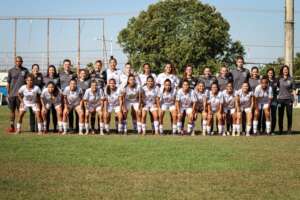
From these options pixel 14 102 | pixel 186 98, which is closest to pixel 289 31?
pixel 186 98

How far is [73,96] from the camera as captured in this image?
1588 cm

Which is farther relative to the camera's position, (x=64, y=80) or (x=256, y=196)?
(x=64, y=80)

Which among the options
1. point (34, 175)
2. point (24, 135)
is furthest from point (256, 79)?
point (34, 175)

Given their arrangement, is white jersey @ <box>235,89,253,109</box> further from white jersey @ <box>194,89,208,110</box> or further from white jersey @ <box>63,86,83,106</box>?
white jersey @ <box>63,86,83,106</box>

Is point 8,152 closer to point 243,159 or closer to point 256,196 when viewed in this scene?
point 243,159

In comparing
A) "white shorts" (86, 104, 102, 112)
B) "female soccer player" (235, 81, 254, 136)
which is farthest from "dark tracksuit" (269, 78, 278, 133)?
"white shorts" (86, 104, 102, 112)

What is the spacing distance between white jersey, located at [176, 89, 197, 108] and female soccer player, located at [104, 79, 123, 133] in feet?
5.40

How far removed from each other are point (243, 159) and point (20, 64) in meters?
7.96

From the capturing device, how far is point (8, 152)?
11.3 metres

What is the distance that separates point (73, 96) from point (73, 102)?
185 mm

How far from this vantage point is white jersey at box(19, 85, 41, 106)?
15797 mm

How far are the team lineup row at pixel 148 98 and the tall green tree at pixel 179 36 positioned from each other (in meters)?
37.5

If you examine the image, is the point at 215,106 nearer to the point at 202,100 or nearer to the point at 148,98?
the point at 202,100

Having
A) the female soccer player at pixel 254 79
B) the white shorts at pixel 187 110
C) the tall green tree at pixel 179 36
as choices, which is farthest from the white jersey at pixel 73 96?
the tall green tree at pixel 179 36
